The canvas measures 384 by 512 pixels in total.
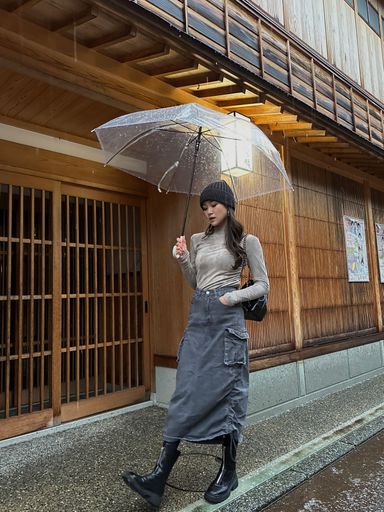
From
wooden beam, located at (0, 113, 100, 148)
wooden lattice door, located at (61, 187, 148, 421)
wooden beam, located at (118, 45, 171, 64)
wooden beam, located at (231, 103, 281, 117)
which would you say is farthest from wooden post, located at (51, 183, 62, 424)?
wooden beam, located at (231, 103, 281, 117)

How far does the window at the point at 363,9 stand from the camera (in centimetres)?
872

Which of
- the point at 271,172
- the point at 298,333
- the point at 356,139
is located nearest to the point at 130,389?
the point at 298,333

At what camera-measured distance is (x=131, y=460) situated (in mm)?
3729

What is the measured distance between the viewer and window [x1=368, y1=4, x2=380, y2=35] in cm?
917

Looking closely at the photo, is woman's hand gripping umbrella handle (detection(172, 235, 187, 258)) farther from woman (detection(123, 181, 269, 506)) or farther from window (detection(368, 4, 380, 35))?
window (detection(368, 4, 380, 35))

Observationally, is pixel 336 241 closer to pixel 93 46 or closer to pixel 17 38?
pixel 93 46

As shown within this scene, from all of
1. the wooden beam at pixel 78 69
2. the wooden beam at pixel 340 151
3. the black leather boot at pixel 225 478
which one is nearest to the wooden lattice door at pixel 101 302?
the wooden beam at pixel 78 69

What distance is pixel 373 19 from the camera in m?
→ 9.32

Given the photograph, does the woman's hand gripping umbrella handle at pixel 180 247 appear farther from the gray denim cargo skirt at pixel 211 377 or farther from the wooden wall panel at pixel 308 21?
the wooden wall panel at pixel 308 21

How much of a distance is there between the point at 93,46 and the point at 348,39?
6336 millimetres

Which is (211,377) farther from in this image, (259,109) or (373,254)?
(373,254)

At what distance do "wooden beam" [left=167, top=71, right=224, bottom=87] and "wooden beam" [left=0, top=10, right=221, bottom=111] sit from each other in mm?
138

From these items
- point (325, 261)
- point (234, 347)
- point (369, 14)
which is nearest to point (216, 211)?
point (234, 347)

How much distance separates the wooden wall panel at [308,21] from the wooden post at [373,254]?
9.86ft
